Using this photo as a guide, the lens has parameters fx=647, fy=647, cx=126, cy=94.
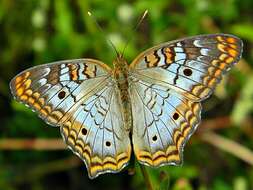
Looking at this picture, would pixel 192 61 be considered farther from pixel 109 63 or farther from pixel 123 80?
pixel 109 63

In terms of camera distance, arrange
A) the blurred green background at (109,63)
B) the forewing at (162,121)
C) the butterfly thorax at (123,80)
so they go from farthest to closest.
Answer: the blurred green background at (109,63)
the butterfly thorax at (123,80)
the forewing at (162,121)

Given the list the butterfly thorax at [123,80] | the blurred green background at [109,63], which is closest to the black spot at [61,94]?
the butterfly thorax at [123,80]

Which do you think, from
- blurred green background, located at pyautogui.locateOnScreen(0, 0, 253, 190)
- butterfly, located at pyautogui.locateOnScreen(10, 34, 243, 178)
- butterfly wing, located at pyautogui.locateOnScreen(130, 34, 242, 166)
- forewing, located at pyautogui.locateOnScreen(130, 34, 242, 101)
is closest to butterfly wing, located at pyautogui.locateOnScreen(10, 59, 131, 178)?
butterfly, located at pyautogui.locateOnScreen(10, 34, 243, 178)

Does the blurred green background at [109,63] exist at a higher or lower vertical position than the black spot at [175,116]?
lower

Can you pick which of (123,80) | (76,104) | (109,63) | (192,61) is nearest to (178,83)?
(192,61)

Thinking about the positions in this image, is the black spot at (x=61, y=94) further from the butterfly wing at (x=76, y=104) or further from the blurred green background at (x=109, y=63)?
the blurred green background at (x=109, y=63)

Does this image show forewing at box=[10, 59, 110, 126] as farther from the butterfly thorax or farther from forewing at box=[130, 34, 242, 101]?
forewing at box=[130, 34, 242, 101]

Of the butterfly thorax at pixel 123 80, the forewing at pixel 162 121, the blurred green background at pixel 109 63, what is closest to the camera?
the forewing at pixel 162 121

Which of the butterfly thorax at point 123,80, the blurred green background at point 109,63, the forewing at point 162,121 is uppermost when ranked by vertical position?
the butterfly thorax at point 123,80
